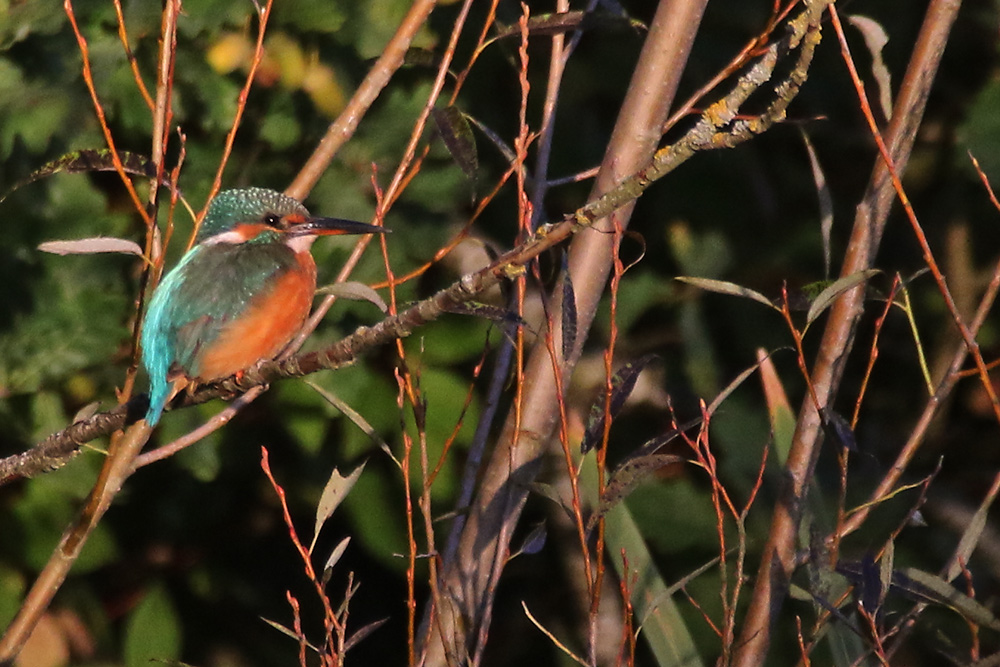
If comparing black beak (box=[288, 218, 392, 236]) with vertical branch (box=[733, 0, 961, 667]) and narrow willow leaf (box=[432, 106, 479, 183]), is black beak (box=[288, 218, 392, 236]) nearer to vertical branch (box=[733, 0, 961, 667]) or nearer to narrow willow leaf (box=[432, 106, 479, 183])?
narrow willow leaf (box=[432, 106, 479, 183])

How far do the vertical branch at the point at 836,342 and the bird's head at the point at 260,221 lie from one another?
1.14m

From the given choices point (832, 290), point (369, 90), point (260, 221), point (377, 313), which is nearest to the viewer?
point (832, 290)

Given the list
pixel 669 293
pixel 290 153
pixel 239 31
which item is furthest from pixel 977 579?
pixel 239 31

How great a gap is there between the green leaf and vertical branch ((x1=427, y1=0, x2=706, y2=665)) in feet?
4.82

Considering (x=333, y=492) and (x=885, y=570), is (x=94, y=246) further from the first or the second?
(x=885, y=570)

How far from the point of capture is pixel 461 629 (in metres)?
2.05

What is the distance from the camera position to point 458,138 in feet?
6.72

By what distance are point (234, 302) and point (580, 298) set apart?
0.88 m

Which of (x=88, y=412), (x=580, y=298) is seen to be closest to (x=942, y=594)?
(x=580, y=298)

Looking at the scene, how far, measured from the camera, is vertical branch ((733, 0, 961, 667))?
1940 millimetres

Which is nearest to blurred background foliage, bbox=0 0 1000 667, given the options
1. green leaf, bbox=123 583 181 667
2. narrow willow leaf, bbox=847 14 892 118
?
green leaf, bbox=123 583 181 667

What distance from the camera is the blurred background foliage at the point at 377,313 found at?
283 centimetres

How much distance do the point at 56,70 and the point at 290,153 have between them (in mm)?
596

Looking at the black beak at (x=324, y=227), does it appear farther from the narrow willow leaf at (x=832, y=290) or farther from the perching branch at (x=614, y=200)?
the narrow willow leaf at (x=832, y=290)
